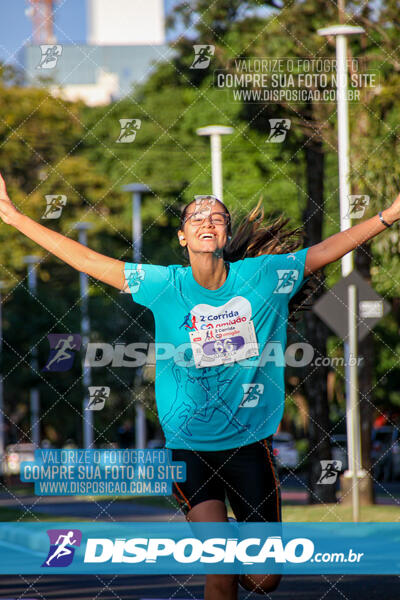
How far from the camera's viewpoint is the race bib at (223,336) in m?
5.79

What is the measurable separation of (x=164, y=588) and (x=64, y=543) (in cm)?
287

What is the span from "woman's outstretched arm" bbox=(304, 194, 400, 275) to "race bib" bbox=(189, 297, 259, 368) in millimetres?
373

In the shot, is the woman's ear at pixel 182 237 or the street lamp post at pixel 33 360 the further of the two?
the street lamp post at pixel 33 360

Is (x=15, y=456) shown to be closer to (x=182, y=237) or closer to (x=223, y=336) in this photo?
(x=182, y=237)

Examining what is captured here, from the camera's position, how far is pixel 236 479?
228 inches

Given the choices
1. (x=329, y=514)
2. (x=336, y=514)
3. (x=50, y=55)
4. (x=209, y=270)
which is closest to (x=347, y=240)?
(x=209, y=270)

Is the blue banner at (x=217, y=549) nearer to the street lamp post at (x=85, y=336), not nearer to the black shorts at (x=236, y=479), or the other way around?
the black shorts at (x=236, y=479)

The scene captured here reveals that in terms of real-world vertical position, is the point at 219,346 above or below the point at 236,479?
above

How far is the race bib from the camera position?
579 centimetres

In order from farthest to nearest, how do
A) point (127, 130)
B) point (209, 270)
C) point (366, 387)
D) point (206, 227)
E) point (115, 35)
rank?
1. point (115, 35)
2. point (366, 387)
3. point (127, 130)
4. point (209, 270)
5. point (206, 227)

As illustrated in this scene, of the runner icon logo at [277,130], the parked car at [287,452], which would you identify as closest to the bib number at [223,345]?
the runner icon logo at [277,130]

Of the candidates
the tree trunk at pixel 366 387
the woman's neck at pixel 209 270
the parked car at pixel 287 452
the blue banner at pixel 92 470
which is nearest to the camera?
the woman's neck at pixel 209 270

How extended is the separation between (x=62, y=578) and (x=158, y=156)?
31.0 metres

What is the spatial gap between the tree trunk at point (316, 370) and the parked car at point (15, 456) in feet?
52.7
